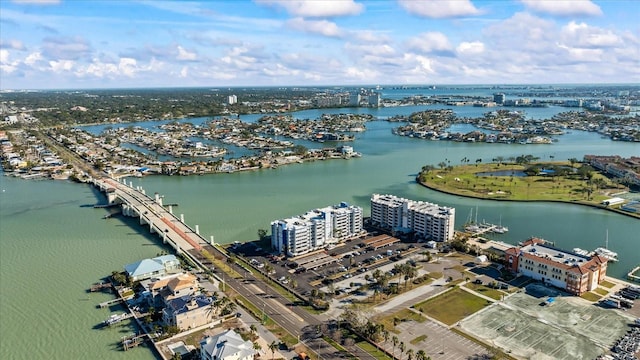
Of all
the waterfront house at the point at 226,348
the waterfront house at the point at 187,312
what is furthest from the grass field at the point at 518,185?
the waterfront house at the point at 226,348

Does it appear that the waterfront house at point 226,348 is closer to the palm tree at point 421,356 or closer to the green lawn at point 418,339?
the palm tree at point 421,356

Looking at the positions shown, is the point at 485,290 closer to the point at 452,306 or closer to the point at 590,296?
the point at 452,306

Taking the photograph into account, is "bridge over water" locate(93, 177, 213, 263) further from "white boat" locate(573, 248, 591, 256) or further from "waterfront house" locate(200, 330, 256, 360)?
"white boat" locate(573, 248, 591, 256)

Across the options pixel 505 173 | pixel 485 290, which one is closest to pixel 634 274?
pixel 485 290

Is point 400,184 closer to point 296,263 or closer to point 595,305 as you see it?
point 296,263

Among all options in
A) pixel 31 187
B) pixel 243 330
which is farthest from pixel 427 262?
pixel 31 187

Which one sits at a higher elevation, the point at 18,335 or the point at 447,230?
the point at 447,230
